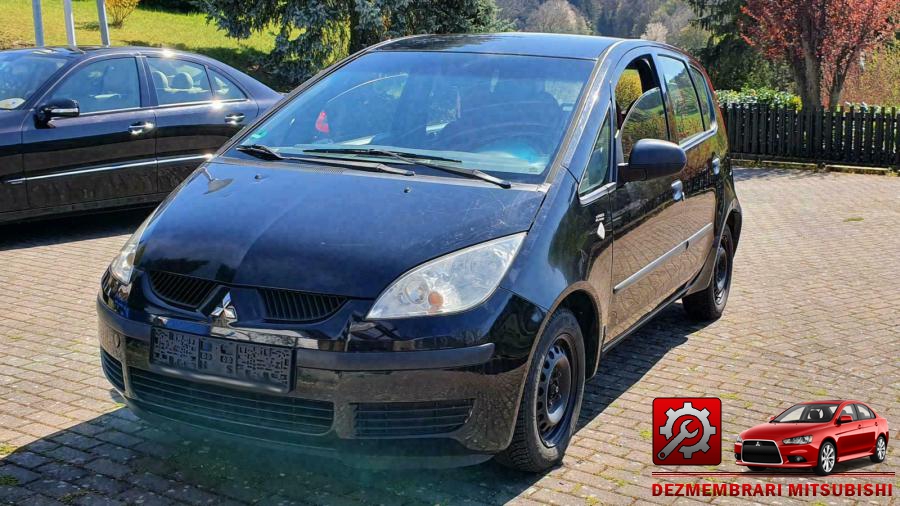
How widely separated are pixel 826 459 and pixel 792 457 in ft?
0.44

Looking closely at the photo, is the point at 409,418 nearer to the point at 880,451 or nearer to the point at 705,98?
the point at 880,451

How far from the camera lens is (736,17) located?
3762 cm

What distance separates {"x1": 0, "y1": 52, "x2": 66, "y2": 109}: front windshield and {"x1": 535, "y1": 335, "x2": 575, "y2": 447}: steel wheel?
6142 mm

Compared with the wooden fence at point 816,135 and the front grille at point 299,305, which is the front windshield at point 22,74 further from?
the wooden fence at point 816,135

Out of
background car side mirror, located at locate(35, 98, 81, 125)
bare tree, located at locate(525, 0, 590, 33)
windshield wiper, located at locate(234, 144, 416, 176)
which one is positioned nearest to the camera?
windshield wiper, located at locate(234, 144, 416, 176)

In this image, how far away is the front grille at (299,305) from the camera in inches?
143

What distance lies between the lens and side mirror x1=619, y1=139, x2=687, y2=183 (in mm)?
4758

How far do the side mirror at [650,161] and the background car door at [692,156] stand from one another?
966 millimetres

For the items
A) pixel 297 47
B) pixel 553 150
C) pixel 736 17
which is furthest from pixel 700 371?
pixel 736 17

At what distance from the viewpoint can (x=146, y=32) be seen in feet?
126

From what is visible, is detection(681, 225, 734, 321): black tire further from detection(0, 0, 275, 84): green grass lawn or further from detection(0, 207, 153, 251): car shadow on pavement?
detection(0, 0, 275, 84): green grass lawn

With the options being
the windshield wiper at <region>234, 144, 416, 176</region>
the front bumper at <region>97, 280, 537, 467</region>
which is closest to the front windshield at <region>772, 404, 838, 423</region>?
the front bumper at <region>97, 280, 537, 467</region>

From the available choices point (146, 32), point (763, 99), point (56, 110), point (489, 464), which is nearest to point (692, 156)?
point (489, 464)

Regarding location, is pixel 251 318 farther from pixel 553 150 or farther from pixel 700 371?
pixel 700 371
